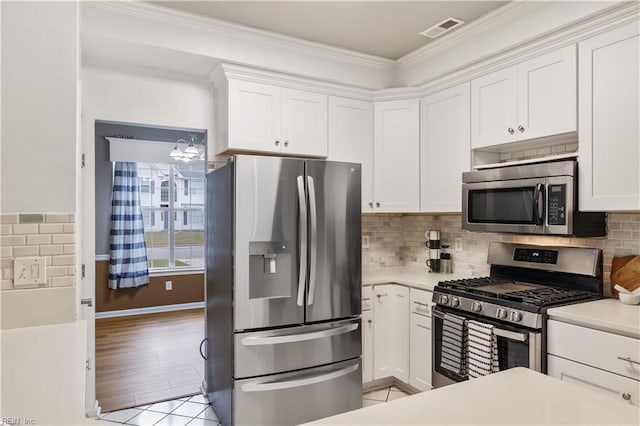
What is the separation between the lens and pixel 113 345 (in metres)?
4.53

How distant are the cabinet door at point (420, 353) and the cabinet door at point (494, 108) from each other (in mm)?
1283

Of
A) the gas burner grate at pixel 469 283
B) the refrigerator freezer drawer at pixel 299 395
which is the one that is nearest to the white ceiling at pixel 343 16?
the gas burner grate at pixel 469 283

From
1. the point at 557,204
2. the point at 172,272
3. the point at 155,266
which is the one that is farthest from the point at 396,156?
the point at 155,266

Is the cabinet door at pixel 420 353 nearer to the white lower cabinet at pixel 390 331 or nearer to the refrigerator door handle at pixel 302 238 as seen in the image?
the white lower cabinet at pixel 390 331

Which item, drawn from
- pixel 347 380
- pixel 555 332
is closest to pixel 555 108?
pixel 555 332

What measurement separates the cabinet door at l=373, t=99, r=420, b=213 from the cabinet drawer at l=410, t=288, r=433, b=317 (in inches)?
26.7

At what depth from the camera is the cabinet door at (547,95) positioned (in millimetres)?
2355

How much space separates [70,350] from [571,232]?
2.40m

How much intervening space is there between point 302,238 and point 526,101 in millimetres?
1600

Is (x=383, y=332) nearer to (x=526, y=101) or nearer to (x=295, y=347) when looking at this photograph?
(x=295, y=347)

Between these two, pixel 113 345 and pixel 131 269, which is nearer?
pixel 113 345

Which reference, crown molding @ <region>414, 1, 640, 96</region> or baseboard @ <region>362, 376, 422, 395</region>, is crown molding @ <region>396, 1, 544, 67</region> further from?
baseboard @ <region>362, 376, 422, 395</region>

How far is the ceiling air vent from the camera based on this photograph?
2818 mm

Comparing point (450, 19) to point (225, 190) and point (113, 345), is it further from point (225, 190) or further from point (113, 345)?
point (113, 345)
